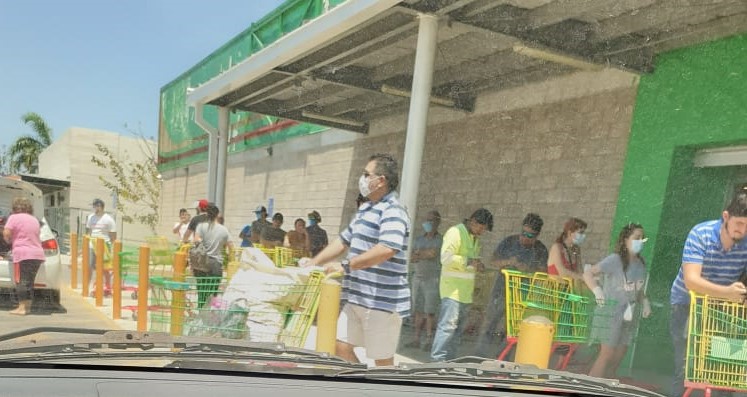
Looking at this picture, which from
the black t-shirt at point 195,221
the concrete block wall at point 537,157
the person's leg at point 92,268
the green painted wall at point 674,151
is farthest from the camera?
the concrete block wall at point 537,157

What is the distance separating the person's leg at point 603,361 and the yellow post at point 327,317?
7.87ft

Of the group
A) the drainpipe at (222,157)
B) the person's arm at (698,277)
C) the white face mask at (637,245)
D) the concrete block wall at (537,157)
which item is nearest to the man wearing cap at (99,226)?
the drainpipe at (222,157)

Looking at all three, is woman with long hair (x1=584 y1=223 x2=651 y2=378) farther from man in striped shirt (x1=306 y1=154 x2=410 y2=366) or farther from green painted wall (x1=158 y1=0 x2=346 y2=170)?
green painted wall (x1=158 y1=0 x2=346 y2=170)

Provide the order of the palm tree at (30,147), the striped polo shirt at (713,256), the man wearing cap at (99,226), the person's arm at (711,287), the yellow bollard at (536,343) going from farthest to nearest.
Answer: the striped polo shirt at (713,256)
the person's arm at (711,287)
the yellow bollard at (536,343)
the man wearing cap at (99,226)
the palm tree at (30,147)

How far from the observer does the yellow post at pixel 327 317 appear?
3.52m

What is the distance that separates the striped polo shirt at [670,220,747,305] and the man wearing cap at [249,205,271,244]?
305cm

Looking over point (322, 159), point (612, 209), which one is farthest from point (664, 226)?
point (322, 159)

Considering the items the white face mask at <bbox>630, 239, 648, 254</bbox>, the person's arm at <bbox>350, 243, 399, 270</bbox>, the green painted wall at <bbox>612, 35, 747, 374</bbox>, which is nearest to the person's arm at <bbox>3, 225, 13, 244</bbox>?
the person's arm at <bbox>350, 243, 399, 270</bbox>

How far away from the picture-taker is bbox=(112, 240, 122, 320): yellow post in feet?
12.6

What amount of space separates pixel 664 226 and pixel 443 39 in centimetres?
243

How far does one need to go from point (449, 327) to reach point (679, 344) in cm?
179

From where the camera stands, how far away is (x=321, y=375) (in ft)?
7.30

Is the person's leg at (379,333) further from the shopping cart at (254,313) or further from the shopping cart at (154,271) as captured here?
the shopping cart at (154,271)

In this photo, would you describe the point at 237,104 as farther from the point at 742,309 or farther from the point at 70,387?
the point at 742,309
